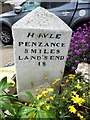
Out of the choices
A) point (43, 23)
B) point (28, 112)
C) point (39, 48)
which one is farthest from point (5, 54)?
point (28, 112)

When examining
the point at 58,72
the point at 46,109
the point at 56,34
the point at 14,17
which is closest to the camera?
the point at 46,109

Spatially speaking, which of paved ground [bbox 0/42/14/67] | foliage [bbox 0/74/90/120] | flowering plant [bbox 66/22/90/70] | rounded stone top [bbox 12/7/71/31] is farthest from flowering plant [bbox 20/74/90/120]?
paved ground [bbox 0/42/14/67]

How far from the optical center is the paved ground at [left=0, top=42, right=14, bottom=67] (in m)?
6.79

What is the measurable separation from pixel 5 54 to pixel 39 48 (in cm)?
409

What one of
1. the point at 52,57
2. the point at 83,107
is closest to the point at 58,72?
the point at 52,57

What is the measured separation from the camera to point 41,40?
350cm

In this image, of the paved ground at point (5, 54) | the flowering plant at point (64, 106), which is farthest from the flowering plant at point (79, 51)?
the paved ground at point (5, 54)

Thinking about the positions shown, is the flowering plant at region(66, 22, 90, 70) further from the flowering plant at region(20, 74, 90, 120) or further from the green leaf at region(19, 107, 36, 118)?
the green leaf at region(19, 107, 36, 118)

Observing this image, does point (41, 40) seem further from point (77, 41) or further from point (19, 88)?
point (77, 41)

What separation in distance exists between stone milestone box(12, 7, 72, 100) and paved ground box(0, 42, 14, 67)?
272cm

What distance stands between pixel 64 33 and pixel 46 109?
110 centimetres

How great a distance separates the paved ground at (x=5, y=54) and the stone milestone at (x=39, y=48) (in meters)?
2.72

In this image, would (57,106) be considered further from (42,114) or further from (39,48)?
(39,48)

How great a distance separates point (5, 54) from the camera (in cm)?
752
